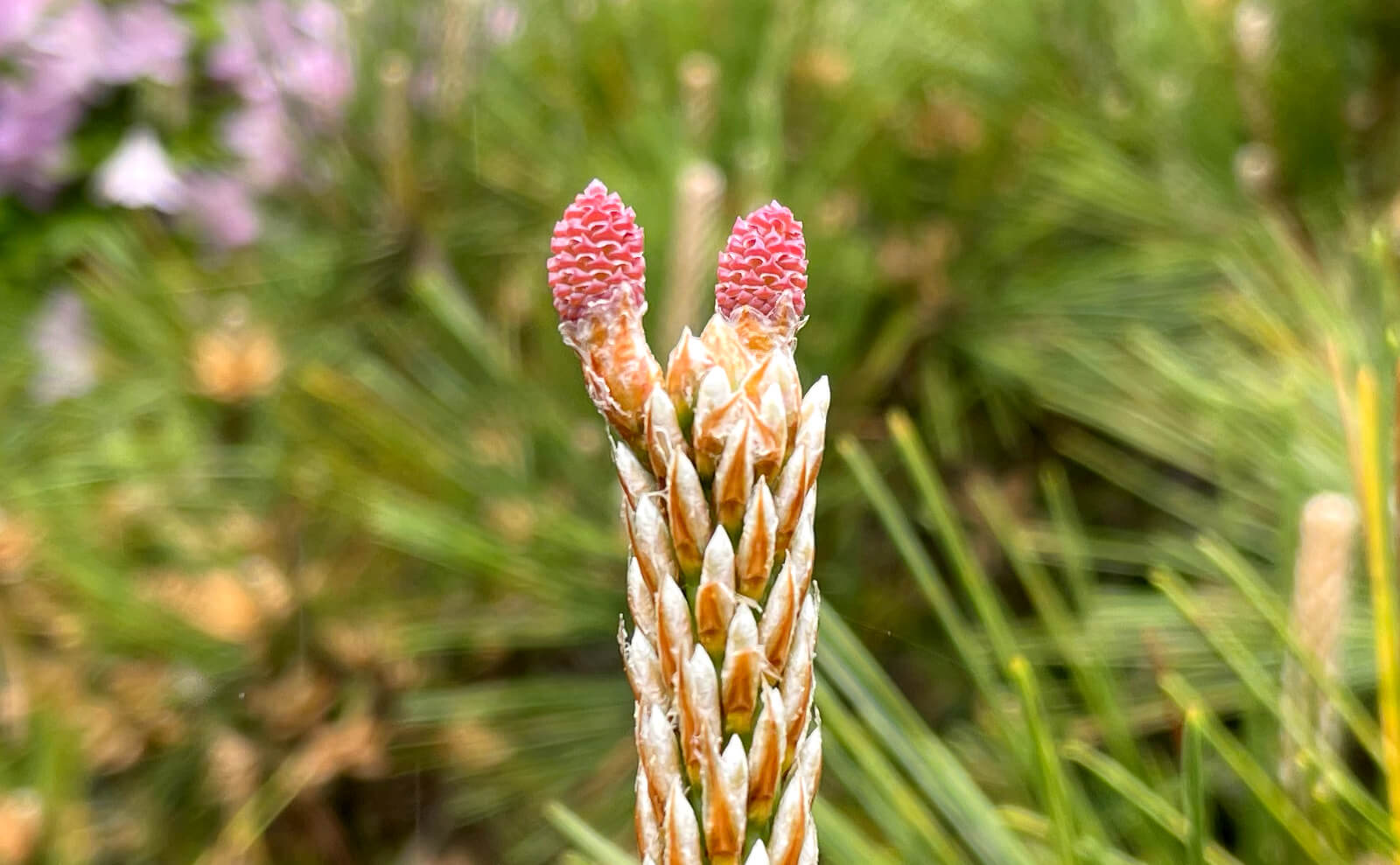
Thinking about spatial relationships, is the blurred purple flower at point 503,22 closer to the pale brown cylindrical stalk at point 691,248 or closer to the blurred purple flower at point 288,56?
the blurred purple flower at point 288,56

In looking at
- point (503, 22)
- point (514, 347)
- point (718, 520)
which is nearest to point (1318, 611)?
point (718, 520)

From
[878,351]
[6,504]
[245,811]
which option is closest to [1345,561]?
[878,351]

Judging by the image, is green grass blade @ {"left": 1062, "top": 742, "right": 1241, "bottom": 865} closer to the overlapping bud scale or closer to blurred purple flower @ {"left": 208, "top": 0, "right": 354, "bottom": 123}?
the overlapping bud scale

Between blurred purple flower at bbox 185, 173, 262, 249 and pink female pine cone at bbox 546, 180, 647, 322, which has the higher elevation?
pink female pine cone at bbox 546, 180, 647, 322

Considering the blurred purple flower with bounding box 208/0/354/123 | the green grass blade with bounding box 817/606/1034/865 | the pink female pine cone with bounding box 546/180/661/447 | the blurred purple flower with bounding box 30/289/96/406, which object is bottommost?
the blurred purple flower with bounding box 30/289/96/406

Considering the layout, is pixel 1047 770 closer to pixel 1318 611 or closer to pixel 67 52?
pixel 1318 611

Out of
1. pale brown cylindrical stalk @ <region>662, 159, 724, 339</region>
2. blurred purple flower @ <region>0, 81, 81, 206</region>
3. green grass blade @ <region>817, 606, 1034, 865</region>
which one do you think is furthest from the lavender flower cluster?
green grass blade @ <region>817, 606, 1034, 865</region>
